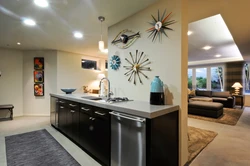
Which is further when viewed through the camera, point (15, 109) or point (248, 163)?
point (15, 109)

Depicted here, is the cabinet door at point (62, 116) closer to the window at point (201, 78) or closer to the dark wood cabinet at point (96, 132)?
the dark wood cabinet at point (96, 132)

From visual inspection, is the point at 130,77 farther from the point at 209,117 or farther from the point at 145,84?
the point at 209,117

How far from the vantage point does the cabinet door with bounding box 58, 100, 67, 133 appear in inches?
124

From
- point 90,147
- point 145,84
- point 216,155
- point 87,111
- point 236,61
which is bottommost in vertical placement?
point 216,155

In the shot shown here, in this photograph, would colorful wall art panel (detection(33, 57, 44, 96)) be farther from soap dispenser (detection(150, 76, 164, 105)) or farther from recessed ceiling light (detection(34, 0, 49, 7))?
soap dispenser (detection(150, 76, 164, 105))

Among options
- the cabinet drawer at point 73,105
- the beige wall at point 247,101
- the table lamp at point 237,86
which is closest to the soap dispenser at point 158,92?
the cabinet drawer at point 73,105

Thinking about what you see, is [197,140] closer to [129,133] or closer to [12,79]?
[129,133]

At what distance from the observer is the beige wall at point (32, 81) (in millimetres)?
5305

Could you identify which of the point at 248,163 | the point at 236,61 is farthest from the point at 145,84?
the point at 236,61

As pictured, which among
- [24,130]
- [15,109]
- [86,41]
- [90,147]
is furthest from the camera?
[15,109]

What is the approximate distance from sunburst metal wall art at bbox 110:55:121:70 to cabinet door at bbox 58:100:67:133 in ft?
4.65

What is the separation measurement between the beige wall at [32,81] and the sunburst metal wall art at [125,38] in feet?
11.5

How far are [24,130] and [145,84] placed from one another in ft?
11.6

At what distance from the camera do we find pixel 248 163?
2148mm
